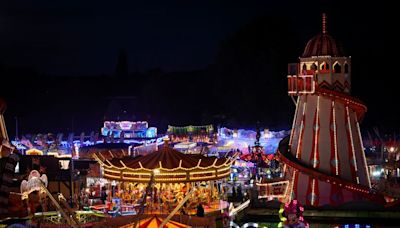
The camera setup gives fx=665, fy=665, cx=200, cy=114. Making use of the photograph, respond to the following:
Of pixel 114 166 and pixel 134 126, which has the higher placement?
pixel 134 126

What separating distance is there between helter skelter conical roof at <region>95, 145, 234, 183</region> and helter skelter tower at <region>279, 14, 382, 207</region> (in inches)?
134

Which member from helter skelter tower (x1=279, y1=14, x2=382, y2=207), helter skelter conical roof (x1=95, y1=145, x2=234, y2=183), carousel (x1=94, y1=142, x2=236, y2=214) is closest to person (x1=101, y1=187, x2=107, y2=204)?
carousel (x1=94, y1=142, x2=236, y2=214)

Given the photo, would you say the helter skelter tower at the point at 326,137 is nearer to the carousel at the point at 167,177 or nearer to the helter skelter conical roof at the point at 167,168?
the carousel at the point at 167,177

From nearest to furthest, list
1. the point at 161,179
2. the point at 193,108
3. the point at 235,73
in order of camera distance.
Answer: the point at 161,179 < the point at 235,73 < the point at 193,108

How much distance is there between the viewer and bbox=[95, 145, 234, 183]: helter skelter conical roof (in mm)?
16469

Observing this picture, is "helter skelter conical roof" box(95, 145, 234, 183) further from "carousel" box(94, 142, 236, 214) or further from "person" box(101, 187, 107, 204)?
"person" box(101, 187, 107, 204)

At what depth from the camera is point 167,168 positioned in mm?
16531

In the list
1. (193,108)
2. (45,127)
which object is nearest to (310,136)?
(193,108)

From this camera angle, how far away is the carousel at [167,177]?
1653 centimetres

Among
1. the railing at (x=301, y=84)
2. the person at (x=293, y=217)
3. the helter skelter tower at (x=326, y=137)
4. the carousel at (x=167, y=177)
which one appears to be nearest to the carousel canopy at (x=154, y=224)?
the person at (x=293, y=217)

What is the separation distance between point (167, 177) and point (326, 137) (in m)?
5.80

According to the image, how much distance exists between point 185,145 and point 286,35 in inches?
758

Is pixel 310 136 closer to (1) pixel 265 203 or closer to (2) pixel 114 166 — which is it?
(1) pixel 265 203

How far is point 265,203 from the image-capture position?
20.2 meters
